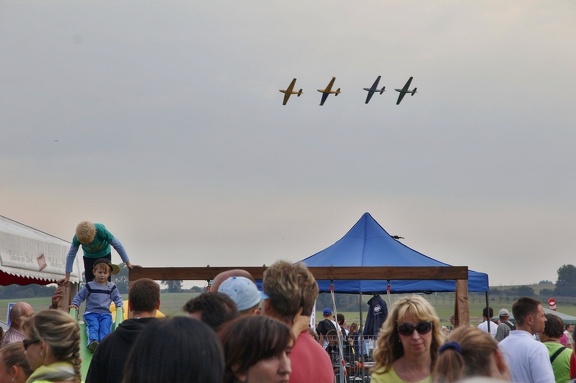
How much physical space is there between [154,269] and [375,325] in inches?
212

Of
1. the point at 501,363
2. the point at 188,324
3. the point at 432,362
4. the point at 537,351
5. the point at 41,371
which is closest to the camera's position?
the point at 188,324

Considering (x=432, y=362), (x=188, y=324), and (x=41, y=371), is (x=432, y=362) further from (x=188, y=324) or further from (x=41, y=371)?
(x=188, y=324)

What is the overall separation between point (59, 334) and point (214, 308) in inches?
38.4

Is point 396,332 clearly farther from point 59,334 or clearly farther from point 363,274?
point 363,274

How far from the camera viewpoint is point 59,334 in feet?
15.6

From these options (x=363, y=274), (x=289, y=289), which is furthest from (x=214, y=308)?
(x=363, y=274)

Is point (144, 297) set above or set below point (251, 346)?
above

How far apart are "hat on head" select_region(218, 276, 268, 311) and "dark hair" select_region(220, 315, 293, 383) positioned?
1384 mm

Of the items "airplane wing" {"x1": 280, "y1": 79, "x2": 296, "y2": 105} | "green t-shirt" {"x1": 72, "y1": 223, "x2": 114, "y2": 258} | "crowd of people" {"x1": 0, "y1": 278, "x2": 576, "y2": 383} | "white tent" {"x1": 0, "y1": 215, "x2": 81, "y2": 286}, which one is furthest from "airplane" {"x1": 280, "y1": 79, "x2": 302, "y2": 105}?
"crowd of people" {"x1": 0, "y1": 278, "x2": 576, "y2": 383}

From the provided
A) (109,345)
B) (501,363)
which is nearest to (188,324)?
(501,363)

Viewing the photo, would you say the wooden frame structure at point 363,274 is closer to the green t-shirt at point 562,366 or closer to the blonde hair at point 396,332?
the green t-shirt at point 562,366

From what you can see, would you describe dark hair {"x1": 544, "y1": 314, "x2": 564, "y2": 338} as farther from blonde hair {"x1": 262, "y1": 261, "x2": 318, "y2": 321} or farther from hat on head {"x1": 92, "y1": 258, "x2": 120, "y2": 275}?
hat on head {"x1": 92, "y1": 258, "x2": 120, "y2": 275}

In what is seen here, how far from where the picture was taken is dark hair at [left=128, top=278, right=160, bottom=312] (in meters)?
5.87

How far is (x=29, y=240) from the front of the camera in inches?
617
